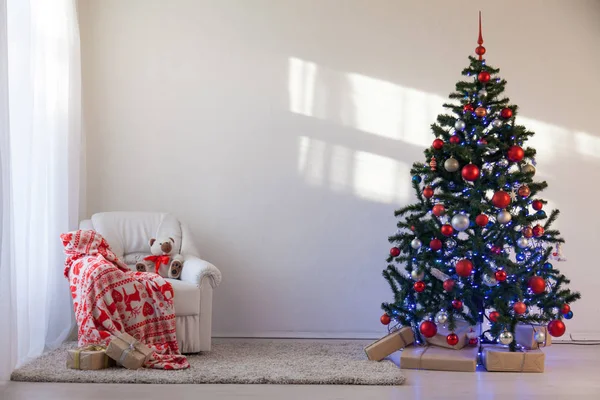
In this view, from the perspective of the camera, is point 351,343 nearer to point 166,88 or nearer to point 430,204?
point 430,204

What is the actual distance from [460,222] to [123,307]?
1.98 metres

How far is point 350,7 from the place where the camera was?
544 cm

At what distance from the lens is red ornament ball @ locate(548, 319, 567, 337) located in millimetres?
4258

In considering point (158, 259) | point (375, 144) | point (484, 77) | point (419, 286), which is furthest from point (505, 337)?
point (158, 259)

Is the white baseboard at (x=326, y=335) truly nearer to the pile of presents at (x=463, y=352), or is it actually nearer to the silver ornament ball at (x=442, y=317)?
the pile of presents at (x=463, y=352)

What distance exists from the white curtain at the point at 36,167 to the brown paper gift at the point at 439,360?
2137 mm

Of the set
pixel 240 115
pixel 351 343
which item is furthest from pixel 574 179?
pixel 240 115

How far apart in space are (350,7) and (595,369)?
295 centimetres

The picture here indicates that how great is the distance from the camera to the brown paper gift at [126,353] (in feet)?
13.1

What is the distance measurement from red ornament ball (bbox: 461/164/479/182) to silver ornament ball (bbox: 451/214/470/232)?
224mm

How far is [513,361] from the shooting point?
4.21 m

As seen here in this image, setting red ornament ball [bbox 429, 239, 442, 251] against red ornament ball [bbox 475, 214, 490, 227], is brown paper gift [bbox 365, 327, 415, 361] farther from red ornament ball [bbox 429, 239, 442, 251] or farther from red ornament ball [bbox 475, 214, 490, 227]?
red ornament ball [bbox 475, 214, 490, 227]

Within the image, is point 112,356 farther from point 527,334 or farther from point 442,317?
point 527,334

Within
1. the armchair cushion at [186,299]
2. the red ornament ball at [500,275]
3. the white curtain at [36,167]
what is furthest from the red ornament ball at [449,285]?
the white curtain at [36,167]
